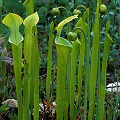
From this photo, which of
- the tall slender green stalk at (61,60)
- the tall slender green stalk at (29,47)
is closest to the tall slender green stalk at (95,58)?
the tall slender green stalk at (61,60)

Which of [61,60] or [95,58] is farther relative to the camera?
[95,58]

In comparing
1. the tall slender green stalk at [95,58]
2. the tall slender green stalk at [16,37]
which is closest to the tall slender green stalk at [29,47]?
the tall slender green stalk at [16,37]

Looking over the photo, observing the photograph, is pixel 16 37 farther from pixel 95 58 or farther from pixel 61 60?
pixel 95 58

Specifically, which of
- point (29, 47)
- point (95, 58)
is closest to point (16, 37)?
point (29, 47)

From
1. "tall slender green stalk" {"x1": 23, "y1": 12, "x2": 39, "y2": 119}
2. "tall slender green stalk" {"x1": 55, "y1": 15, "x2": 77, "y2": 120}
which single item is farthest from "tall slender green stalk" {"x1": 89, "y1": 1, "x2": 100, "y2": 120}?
"tall slender green stalk" {"x1": 23, "y1": 12, "x2": 39, "y2": 119}

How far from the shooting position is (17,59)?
1.46m

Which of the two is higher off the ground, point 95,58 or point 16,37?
point 16,37

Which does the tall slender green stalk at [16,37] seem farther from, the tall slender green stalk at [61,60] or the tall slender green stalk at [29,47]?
the tall slender green stalk at [61,60]

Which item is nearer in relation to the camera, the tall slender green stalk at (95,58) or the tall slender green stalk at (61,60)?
the tall slender green stalk at (61,60)

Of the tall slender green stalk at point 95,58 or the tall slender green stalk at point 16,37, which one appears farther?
the tall slender green stalk at point 95,58

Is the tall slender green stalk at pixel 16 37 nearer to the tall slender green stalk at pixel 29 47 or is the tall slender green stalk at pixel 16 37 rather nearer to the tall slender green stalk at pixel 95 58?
the tall slender green stalk at pixel 29 47

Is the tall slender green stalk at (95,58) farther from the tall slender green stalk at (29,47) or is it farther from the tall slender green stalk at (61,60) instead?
the tall slender green stalk at (29,47)

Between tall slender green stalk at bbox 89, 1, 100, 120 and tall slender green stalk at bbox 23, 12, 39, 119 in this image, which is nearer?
tall slender green stalk at bbox 23, 12, 39, 119

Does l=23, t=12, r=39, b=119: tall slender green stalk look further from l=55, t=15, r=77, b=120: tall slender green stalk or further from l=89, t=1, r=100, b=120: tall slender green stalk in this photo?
l=89, t=1, r=100, b=120: tall slender green stalk
